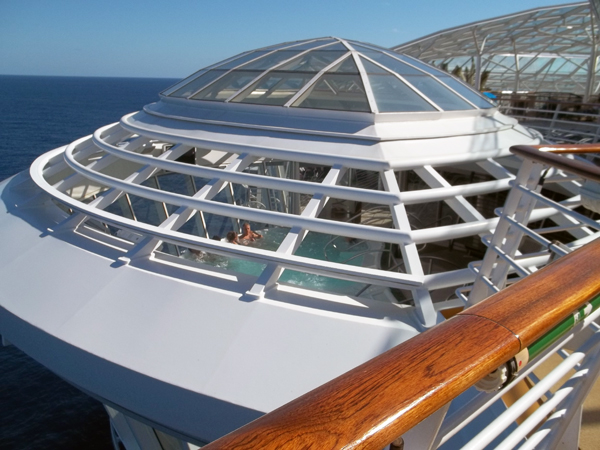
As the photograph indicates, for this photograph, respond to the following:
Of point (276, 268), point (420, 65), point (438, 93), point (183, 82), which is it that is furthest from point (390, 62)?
point (276, 268)

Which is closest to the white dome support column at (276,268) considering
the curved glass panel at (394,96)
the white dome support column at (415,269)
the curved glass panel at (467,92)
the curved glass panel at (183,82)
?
the white dome support column at (415,269)

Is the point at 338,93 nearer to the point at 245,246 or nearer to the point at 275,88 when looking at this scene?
the point at 275,88

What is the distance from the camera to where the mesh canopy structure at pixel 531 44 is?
19.3m

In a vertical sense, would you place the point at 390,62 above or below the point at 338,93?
above

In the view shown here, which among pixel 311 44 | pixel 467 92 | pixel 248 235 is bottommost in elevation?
pixel 248 235

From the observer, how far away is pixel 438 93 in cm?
600

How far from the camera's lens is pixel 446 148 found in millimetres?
4844

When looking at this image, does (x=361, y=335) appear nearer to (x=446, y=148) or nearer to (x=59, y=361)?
(x=59, y=361)

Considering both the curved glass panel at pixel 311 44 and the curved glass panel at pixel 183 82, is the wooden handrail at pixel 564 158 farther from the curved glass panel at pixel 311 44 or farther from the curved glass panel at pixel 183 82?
the curved glass panel at pixel 183 82

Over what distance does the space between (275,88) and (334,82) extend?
0.88 meters

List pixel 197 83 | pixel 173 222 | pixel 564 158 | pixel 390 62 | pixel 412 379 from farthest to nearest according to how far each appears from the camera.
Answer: pixel 197 83, pixel 390 62, pixel 173 222, pixel 564 158, pixel 412 379

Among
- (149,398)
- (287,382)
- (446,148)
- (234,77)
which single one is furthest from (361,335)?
(234,77)

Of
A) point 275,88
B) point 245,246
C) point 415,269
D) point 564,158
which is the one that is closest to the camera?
point 564,158

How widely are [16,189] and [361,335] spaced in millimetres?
5845
